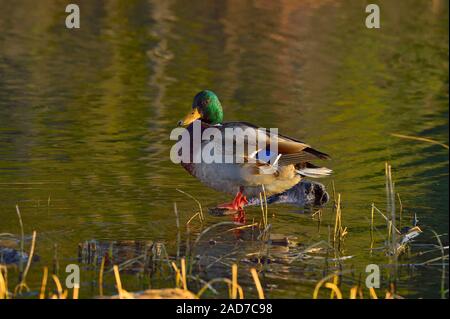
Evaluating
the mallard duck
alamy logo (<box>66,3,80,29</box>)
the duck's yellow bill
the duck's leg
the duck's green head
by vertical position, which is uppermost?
alamy logo (<box>66,3,80,29</box>)

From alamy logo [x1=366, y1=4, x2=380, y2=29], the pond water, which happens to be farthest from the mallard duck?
alamy logo [x1=366, y1=4, x2=380, y2=29]

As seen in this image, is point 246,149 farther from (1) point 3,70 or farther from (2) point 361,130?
(1) point 3,70

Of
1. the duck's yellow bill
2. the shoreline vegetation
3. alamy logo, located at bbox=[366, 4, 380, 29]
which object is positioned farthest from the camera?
alamy logo, located at bbox=[366, 4, 380, 29]

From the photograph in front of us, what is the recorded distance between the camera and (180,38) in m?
16.8

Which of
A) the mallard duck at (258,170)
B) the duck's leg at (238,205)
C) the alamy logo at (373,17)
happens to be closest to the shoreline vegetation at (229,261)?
the duck's leg at (238,205)

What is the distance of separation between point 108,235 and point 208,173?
3.50ft

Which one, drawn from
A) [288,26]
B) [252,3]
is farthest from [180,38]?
[252,3]

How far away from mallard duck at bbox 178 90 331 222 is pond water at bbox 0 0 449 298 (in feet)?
0.72

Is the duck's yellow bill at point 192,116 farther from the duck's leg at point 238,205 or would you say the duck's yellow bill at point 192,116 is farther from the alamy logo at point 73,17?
the alamy logo at point 73,17

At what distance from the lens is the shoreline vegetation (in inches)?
234

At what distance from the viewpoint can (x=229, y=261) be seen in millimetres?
6930

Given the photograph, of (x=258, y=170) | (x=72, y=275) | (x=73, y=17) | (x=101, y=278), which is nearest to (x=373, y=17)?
(x=73, y=17)

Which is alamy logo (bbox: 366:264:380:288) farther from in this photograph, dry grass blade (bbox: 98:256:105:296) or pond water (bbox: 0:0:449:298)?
dry grass blade (bbox: 98:256:105:296)

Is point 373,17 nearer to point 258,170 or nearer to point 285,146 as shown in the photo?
point 285,146
